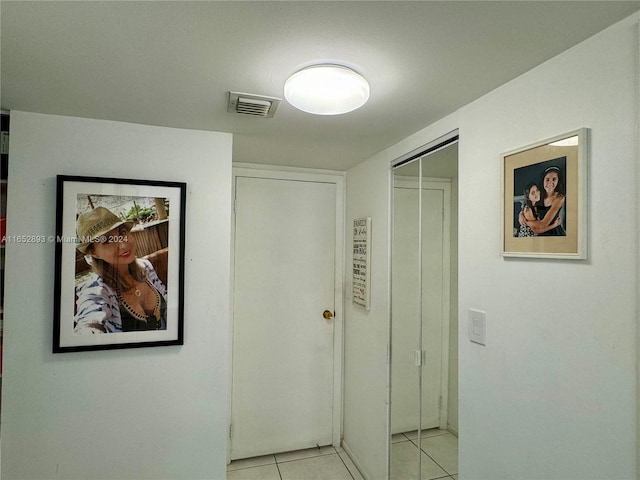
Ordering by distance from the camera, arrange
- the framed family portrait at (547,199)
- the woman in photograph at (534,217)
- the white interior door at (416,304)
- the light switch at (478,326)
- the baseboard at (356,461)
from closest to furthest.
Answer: the framed family portrait at (547,199), the woman in photograph at (534,217), the light switch at (478,326), the white interior door at (416,304), the baseboard at (356,461)

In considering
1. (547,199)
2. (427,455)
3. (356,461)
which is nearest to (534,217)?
(547,199)

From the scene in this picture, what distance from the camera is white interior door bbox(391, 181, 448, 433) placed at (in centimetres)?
197

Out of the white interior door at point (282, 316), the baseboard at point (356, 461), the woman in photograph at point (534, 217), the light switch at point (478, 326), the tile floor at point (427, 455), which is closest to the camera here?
the woman in photograph at point (534, 217)

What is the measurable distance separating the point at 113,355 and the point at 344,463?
1.98 m

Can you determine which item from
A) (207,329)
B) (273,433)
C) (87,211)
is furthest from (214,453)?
(87,211)

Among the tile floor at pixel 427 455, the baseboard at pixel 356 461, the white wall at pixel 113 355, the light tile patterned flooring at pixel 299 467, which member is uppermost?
the white wall at pixel 113 355

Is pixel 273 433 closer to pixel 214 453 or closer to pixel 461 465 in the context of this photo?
pixel 214 453

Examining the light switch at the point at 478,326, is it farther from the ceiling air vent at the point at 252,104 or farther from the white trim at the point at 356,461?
the white trim at the point at 356,461

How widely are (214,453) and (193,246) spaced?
4.01 ft

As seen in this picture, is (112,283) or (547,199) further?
(112,283)

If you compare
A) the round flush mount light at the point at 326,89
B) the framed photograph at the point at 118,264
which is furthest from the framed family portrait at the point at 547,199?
the framed photograph at the point at 118,264

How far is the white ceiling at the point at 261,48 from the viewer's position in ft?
3.32

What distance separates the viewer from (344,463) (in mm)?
2871

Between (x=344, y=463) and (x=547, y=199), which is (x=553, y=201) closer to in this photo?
(x=547, y=199)
